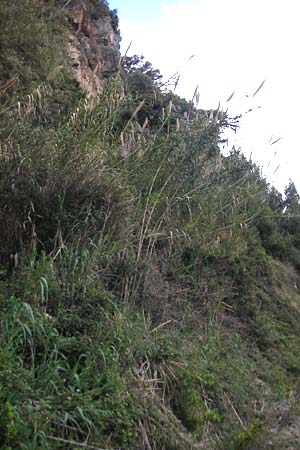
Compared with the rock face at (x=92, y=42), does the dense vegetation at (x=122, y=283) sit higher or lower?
lower

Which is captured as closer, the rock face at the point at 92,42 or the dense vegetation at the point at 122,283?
the dense vegetation at the point at 122,283

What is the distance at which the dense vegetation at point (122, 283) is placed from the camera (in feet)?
14.9

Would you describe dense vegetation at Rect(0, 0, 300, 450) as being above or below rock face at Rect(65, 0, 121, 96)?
below

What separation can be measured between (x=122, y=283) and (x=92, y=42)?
285 inches

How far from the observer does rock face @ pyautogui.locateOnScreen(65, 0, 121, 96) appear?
10355 mm

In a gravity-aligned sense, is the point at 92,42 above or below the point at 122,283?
above

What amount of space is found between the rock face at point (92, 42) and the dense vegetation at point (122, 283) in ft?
2.07

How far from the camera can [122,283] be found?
6520mm

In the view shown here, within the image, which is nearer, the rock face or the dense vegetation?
the dense vegetation

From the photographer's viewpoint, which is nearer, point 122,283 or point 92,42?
point 122,283

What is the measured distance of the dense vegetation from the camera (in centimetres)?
455

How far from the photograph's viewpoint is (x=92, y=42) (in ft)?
40.6

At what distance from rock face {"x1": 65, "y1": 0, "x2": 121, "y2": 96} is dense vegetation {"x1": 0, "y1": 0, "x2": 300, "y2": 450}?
2.07 feet

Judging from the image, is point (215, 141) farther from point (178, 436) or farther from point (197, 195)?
point (178, 436)
